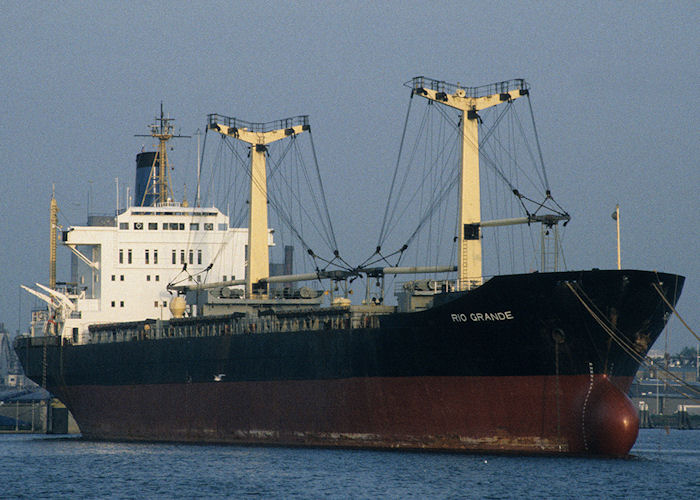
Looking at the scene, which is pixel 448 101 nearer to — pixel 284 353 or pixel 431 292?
pixel 431 292

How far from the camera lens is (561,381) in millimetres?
30469

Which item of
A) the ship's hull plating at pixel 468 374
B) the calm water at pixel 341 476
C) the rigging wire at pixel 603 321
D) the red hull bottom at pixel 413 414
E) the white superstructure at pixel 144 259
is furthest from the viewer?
the white superstructure at pixel 144 259

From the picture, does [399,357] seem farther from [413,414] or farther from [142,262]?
[142,262]

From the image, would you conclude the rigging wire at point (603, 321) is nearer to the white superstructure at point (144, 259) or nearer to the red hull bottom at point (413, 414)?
the red hull bottom at point (413, 414)

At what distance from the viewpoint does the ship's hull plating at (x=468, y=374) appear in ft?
98.8

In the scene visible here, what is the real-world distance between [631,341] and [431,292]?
6.59 meters

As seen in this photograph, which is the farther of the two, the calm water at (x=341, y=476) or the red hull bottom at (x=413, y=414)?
the red hull bottom at (x=413, y=414)

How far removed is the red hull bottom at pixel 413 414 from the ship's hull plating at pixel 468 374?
1.3 inches

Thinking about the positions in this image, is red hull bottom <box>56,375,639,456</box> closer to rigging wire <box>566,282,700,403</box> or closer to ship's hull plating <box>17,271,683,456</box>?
ship's hull plating <box>17,271,683,456</box>

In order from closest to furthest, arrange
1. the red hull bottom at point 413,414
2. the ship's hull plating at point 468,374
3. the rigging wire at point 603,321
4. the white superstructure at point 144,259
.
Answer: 1. the rigging wire at point 603,321
2. the ship's hull plating at point 468,374
3. the red hull bottom at point 413,414
4. the white superstructure at point 144,259

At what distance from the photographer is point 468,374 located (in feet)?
104

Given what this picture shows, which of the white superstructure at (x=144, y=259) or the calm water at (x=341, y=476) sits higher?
the white superstructure at (x=144, y=259)

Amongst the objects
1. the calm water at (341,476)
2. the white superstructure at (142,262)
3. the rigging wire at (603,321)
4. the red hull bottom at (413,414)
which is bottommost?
the calm water at (341,476)

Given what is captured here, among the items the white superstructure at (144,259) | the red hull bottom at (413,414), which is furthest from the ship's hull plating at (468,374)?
the white superstructure at (144,259)
